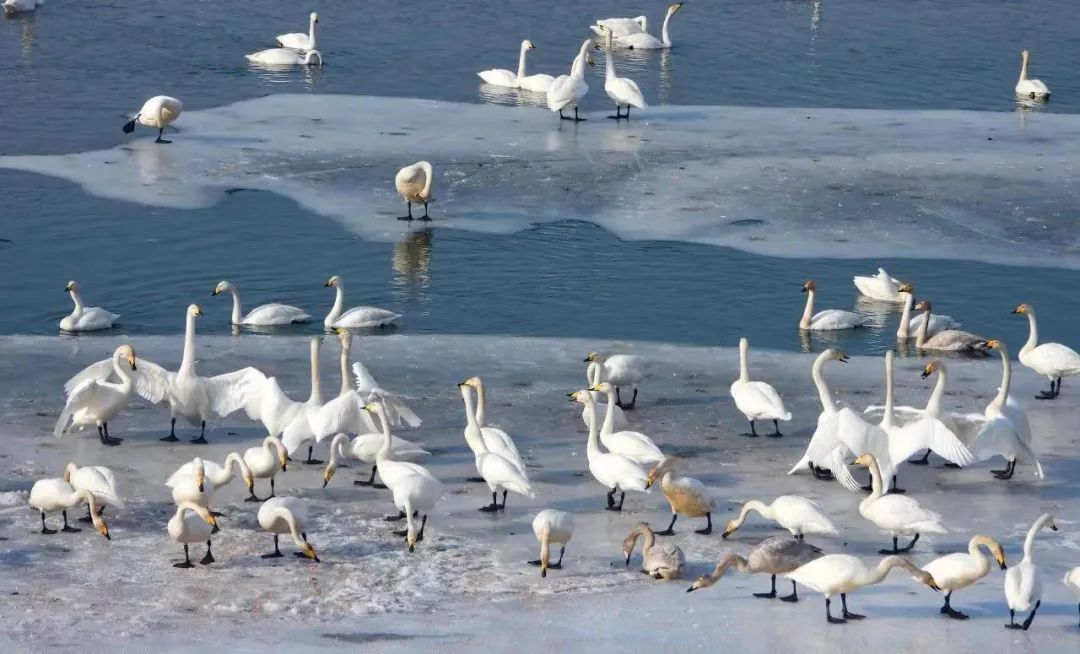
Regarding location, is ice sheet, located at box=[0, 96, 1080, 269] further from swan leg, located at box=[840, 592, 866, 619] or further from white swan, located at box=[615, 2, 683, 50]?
swan leg, located at box=[840, 592, 866, 619]

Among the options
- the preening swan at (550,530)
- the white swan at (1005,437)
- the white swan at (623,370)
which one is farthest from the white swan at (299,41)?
the preening swan at (550,530)

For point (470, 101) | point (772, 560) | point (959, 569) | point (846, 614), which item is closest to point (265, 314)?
point (772, 560)

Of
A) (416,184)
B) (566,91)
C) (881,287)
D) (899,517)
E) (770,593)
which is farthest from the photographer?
(566,91)

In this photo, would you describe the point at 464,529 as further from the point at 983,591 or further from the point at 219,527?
the point at 983,591

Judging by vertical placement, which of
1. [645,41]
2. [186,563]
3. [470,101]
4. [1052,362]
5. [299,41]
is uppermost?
[645,41]

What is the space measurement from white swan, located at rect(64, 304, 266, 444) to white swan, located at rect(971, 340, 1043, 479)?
16.5ft

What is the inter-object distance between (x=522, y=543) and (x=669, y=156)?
1200cm

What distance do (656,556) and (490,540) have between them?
118 cm

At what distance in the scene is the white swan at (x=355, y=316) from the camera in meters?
15.6

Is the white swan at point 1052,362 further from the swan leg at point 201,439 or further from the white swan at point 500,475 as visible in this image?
the swan leg at point 201,439

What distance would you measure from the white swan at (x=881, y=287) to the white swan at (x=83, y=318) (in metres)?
7.24

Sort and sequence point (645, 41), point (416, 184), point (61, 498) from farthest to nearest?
point (645, 41)
point (416, 184)
point (61, 498)

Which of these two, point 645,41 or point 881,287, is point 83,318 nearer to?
point 881,287

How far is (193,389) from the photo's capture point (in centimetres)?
1217
